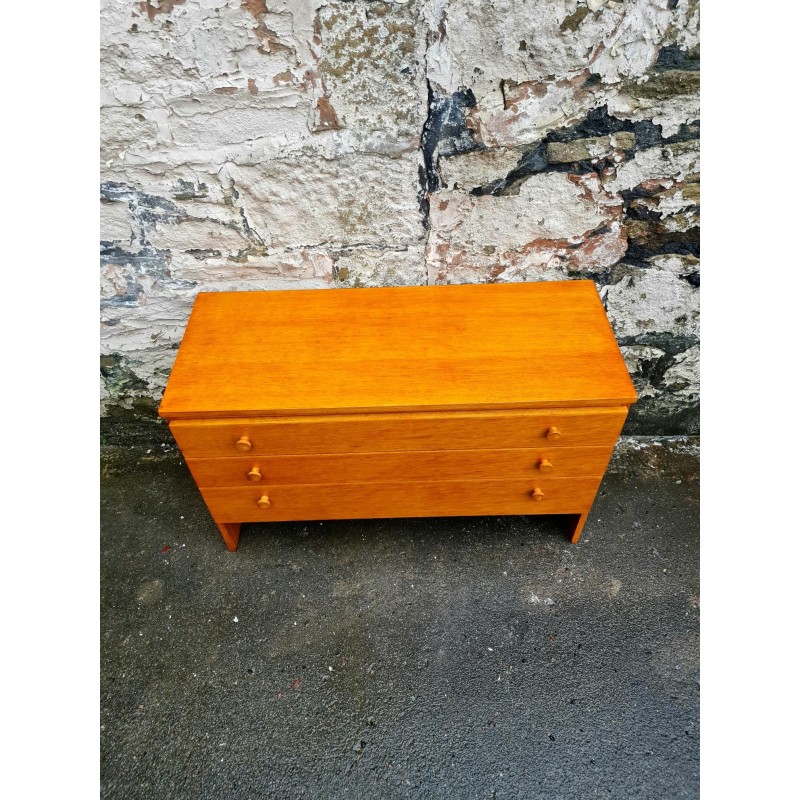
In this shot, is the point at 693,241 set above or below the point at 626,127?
below

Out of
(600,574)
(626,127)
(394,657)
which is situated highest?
(626,127)

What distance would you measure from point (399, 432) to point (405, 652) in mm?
805

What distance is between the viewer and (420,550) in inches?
83.9

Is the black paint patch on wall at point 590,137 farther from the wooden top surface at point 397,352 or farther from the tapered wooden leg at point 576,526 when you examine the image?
the tapered wooden leg at point 576,526

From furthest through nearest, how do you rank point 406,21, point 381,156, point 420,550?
point 420,550 < point 381,156 < point 406,21

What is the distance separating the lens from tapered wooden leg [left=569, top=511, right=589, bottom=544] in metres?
2.03

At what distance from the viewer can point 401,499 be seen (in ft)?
6.07


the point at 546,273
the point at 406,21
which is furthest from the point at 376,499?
the point at 406,21

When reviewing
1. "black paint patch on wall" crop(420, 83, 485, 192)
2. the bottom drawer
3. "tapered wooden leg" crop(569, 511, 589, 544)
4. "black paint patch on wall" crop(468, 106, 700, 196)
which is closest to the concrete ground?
"tapered wooden leg" crop(569, 511, 589, 544)

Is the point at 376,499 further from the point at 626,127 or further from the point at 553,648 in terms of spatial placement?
the point at 626,127

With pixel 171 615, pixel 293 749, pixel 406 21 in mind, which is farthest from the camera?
pixel 171 615

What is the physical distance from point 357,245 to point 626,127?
0.97 metres

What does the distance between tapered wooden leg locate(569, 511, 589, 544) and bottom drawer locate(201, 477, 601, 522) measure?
11 cm

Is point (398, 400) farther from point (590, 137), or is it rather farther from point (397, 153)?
point (590, 137)
